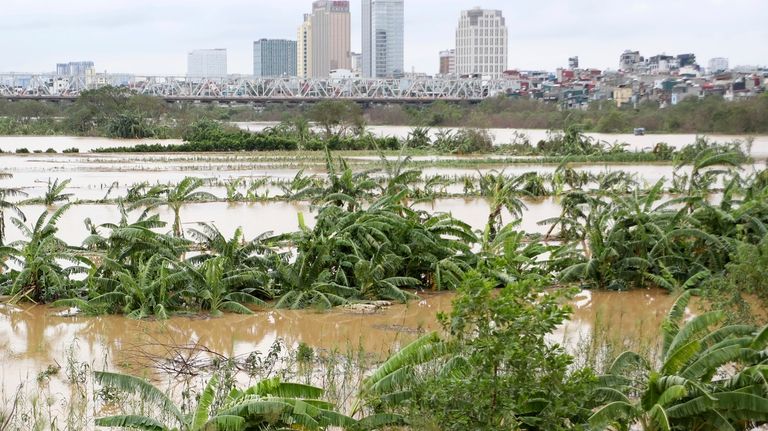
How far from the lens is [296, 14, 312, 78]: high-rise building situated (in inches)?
7387

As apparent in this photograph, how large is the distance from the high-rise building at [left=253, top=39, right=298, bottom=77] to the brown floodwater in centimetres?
18595

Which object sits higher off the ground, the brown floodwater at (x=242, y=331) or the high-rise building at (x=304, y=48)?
the high-rise building at (x=304, y=48)

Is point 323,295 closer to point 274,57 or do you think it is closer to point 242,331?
point 242,331

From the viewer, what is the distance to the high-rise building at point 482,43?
16775 cm

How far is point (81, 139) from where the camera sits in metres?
48.9

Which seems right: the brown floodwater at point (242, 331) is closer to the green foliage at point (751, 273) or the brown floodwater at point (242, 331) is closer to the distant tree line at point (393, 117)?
the green foliage at point (751, 273)

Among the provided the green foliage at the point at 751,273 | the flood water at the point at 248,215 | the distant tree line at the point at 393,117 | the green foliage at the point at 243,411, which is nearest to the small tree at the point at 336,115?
the distant tree line at the point at 393,117

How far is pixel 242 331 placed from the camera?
8.86 metres

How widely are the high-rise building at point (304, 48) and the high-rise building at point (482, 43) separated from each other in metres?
30.6

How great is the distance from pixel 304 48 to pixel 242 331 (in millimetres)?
185527

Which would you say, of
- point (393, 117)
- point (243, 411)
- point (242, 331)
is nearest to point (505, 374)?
point (243, 411)

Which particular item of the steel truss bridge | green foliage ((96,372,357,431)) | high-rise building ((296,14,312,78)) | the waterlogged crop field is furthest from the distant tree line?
high-rise building ((296,14,312,78))

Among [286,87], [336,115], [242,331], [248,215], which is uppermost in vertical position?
[286,87]

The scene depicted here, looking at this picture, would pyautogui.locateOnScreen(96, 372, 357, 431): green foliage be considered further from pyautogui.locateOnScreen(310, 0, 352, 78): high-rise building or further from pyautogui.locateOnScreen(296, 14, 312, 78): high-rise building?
pyautogui.locateOnScreen(296, 14, 312, 78): high-rise building
